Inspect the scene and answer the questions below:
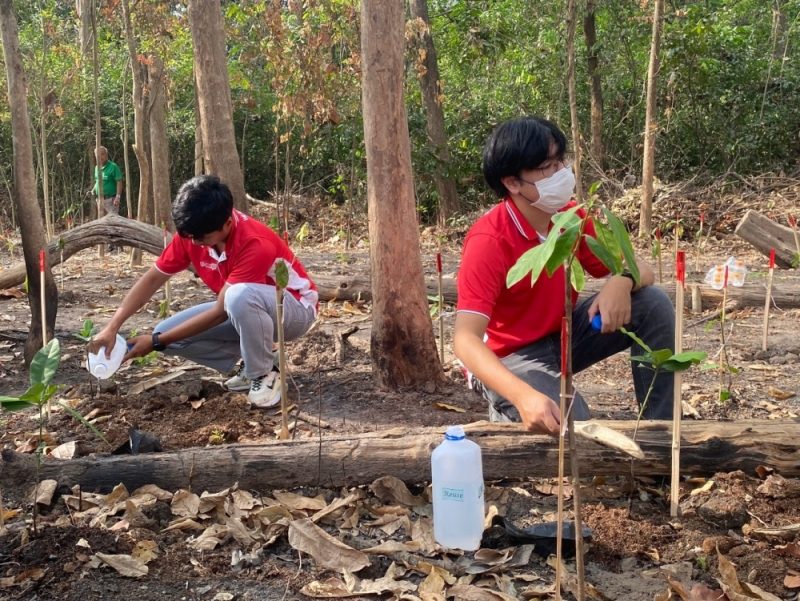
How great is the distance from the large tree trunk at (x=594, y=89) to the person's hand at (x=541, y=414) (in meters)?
10.5

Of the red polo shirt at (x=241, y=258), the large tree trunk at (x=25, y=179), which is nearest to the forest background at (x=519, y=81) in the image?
the large tree trunk at (x=25, y=179)

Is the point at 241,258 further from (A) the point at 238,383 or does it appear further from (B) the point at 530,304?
(B) the point at 530,304

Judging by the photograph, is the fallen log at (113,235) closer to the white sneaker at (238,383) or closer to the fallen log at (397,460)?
the white sneaker at (238,383)

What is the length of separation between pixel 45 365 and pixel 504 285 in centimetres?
151

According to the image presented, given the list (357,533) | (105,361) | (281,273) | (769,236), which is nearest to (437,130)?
(769,236)

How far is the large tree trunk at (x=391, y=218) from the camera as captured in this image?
3.70m

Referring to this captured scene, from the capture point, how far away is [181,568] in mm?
2314

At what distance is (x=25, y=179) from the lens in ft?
14.4

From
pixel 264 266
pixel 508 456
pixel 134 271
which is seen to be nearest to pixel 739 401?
pixel 508 456

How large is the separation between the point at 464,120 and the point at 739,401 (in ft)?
35.7

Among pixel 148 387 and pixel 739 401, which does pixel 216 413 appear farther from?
pixel 739 401

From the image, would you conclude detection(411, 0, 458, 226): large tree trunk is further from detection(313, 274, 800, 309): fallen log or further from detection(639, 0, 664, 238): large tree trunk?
detection(313, 274, 800, 309): fallen log

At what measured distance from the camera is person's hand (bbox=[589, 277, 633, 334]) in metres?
2.81

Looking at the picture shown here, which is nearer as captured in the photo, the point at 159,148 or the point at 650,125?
the point at 650,125
